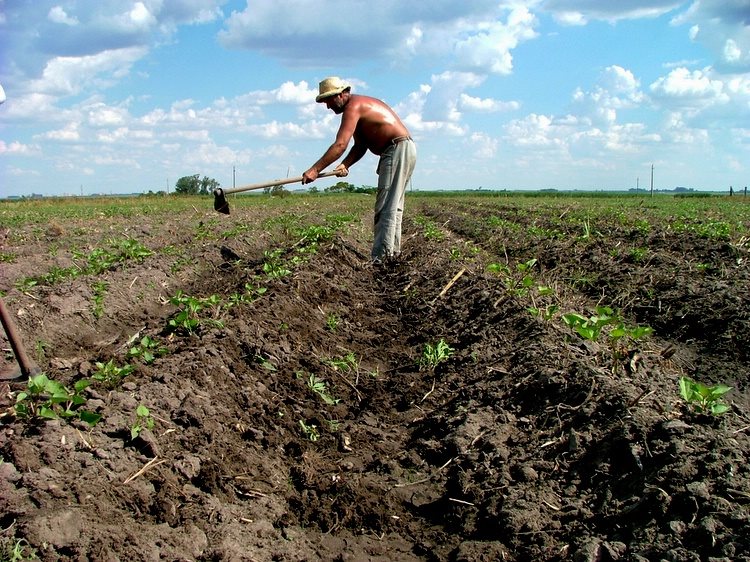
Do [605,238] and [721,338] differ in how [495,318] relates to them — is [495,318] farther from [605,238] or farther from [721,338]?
[605,238]

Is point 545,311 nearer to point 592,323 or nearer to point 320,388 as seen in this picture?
point 592,323

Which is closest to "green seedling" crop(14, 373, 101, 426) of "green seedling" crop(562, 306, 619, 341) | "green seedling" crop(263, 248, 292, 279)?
"green seedling" crop(562, 306, 619, 341)

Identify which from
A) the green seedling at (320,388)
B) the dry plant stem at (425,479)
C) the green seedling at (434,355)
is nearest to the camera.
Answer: the dry plant stem at (425,479)

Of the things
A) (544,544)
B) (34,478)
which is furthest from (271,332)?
(544,544)

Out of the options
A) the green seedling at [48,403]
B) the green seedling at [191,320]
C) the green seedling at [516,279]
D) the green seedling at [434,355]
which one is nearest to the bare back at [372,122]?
the green seedling at [516,279]

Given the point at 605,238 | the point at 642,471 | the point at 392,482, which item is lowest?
the point at 392,482

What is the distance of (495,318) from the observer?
5750mm

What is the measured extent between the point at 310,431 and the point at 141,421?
1089 millimetres

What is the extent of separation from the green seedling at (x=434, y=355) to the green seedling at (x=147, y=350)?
194 cm

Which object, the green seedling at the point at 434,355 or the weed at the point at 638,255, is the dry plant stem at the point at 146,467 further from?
the weed at the point at 638,255

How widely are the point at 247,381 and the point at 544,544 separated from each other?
7.59 ft

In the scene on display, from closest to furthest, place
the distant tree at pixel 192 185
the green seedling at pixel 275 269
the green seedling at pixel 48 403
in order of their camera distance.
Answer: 1. the green seedling at pixel 48 403
2. the green seedling at pixel 275 269
3. the distant tree at pixel 192 185

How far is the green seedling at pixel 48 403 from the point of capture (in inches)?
125

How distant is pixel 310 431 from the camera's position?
4.15 m
